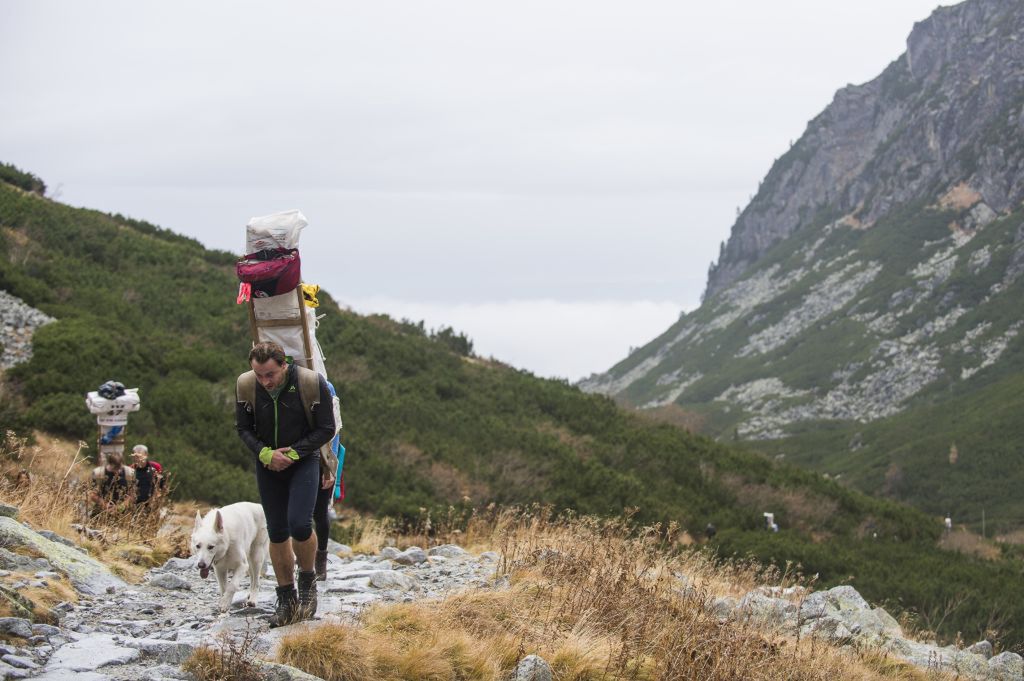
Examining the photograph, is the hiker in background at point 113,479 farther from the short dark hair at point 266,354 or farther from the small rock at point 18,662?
the small rock at point 18,662

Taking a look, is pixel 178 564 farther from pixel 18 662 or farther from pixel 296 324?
pixel 18 662

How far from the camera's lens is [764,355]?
542 ft

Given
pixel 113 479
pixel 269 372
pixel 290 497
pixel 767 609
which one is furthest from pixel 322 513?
pixel 113 479

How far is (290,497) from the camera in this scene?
6168 millimetres

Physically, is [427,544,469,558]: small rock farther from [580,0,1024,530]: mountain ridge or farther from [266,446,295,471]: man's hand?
[580,0,1024,530]: mountain ridge

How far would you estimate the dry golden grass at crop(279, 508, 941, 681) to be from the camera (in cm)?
552

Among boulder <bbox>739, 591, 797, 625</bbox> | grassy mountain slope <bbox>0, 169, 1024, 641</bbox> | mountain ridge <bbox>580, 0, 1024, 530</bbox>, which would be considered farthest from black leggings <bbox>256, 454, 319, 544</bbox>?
mountain ridge <bbox>580, 0, 1024, 530</bbox>

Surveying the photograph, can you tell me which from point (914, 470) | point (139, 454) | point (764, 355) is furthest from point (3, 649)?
point (764, 355)

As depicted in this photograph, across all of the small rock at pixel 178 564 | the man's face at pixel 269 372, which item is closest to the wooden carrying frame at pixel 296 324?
the man's face at pixel 269 372

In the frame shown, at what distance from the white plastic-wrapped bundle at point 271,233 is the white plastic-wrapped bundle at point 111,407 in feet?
19.9

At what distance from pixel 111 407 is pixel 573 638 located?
7.92 meters

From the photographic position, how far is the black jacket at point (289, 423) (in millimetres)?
6121

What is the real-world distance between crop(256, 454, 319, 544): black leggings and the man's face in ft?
1.76

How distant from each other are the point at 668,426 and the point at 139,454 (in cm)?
2343
